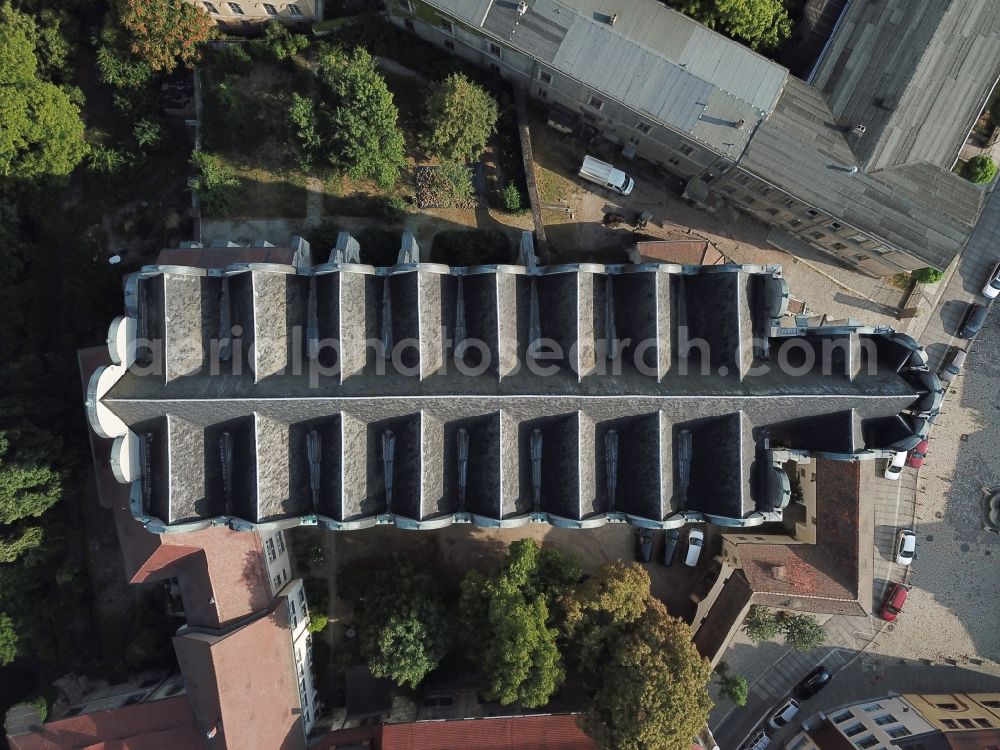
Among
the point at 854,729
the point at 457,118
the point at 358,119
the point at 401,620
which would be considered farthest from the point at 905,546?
the point at 358,119

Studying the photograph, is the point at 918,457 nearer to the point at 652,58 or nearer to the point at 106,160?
the point at 652,58

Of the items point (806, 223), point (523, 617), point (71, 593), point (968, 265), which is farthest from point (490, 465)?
point (968, 265)

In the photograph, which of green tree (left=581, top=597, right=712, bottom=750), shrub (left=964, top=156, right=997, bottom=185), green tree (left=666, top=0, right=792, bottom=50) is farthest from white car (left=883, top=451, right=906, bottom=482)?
green tree (left=666, top=0, right=792, bottom=50)

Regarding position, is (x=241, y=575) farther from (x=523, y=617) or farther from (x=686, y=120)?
(x=686, y=120)

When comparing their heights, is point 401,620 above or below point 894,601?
below

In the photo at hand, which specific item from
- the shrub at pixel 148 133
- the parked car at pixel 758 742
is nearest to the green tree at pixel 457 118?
the shrub at pixel 148 133

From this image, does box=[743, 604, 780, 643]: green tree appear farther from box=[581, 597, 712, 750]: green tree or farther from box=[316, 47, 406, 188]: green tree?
box=[316, 47, 406, 188]: green tree
